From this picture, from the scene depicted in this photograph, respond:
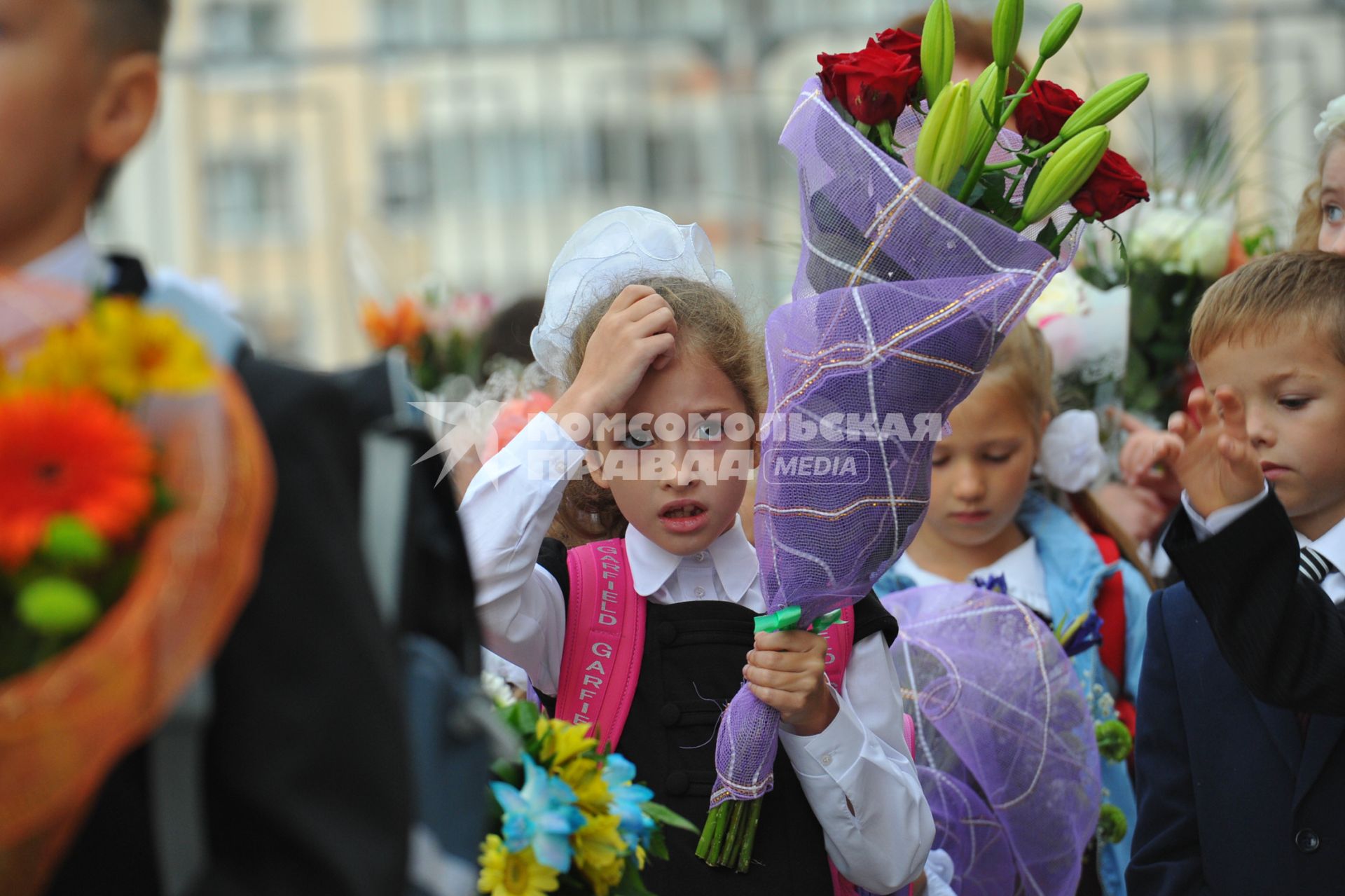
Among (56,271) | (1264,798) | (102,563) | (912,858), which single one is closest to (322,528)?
(102,563)

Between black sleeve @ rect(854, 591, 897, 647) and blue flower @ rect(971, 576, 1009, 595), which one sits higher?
black sleeve @ rect(854, 591, 897, 647)

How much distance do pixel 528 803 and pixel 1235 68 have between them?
830 cm

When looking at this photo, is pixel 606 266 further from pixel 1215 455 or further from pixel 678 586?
pixel 1215 455

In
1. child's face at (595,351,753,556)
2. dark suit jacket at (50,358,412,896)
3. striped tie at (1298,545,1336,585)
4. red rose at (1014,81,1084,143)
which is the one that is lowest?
striped tie at (1298,545,1336,585)

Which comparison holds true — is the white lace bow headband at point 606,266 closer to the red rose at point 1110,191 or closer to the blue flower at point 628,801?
the red rose at point 1110,191

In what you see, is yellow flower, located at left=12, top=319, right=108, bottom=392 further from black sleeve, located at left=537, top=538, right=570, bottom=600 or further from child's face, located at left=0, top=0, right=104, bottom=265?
black sleeve, located at left=537, top=538, right=570, bottom=600

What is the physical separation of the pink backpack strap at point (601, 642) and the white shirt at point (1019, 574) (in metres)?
1.08

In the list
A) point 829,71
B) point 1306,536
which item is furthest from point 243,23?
point 1306,536

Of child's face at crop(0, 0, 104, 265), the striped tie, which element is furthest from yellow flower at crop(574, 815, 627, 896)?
the striped tie

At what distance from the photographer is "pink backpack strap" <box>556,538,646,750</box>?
227 centimetres

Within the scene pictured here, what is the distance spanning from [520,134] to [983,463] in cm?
769

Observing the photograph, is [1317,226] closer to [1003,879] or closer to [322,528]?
[1003,879]

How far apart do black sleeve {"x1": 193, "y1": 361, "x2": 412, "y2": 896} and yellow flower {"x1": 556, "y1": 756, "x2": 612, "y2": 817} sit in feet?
1.78

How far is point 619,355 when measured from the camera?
7.36ft
